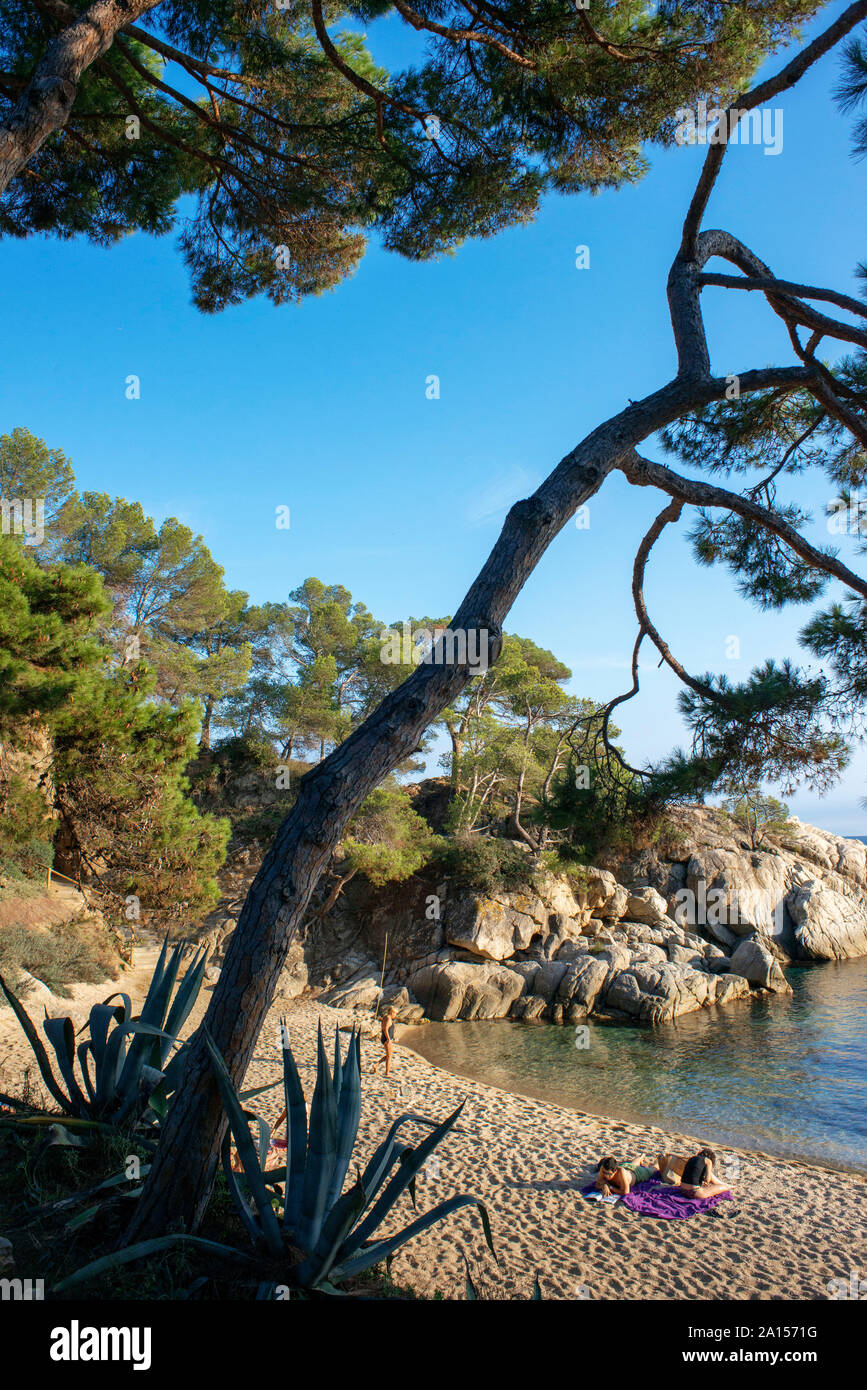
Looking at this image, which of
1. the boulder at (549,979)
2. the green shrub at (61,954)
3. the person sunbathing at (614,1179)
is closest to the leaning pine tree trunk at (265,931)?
the person sunbathing at (614,1179)

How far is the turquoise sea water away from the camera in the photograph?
1080cm

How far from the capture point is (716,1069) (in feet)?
45.6

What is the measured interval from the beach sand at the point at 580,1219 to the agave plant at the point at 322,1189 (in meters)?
0.95

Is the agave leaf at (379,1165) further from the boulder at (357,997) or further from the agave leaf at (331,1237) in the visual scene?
the boulder at (357,997)

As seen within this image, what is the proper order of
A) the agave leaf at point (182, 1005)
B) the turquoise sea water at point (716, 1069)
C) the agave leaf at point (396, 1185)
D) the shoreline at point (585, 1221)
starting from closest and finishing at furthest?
the agave leaf at point (396, 1185) < the agave leaf at point (182, 1005) < the shoreline at point (585, 1221) < the turquoise sea water at point (716, 1069)

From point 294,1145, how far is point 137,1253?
28.6 inches

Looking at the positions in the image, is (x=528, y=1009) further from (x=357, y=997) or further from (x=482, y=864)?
(x=482, y=864)

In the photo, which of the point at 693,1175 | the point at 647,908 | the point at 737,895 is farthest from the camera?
the point at 737,895

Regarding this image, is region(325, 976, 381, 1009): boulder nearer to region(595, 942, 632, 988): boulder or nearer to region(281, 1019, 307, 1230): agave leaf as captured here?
region(595, 942, 632, 988): boulder

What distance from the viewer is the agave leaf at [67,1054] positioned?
371 centimetres

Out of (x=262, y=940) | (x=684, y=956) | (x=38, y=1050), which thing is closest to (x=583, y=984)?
(x=684, y=956)
